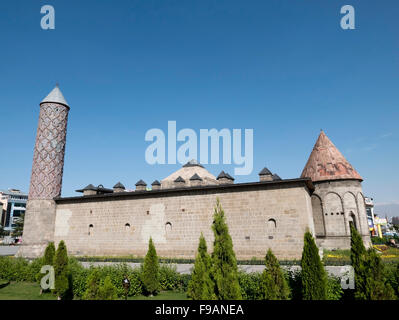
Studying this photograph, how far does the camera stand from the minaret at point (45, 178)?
831 inches

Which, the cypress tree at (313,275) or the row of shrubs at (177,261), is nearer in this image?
the cypress tree at (313,275)

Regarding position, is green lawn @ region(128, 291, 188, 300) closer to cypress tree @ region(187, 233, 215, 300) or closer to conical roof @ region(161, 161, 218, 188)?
cypress tree @ region(187, 233, 215, 300)

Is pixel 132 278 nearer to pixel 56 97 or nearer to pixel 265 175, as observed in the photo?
pixel 265 175

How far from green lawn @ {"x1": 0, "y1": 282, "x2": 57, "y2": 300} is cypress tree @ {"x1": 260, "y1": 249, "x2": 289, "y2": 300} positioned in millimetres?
7046

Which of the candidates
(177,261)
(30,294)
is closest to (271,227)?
(177,261)

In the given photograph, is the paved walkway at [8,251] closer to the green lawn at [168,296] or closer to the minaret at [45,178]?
the minaret at [45,178]

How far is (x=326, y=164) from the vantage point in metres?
23.6

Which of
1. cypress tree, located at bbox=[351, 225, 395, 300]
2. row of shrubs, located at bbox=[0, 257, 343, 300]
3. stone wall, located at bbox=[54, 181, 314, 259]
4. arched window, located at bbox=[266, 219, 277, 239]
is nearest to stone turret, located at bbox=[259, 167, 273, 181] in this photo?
stone wall, located at bbox=[54, 181, 314, 259]

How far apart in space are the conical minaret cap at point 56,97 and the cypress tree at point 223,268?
2157cm

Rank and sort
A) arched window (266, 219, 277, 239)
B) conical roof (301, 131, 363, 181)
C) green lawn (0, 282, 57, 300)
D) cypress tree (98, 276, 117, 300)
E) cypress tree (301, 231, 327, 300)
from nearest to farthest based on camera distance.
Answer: cypress tree (98, 276, 117, 300), cypress tree (301, 231, 327, 300), green lawn (0, 282, 57, 300), arched window (266, 219, 277, 239), conical roof (301, 131, 363, 181)

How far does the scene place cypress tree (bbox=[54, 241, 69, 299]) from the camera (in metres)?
8.80

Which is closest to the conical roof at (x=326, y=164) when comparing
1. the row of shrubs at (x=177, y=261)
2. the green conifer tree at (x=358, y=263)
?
the row of shrubs at (x=177, y=261)

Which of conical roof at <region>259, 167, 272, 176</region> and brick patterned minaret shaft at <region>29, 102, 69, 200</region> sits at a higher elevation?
brick patterned minaret shaft at <region>29, 102, 69, 200</region>

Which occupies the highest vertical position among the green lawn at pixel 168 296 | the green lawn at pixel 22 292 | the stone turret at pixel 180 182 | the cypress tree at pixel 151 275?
the stone turret at pixel 180 182
